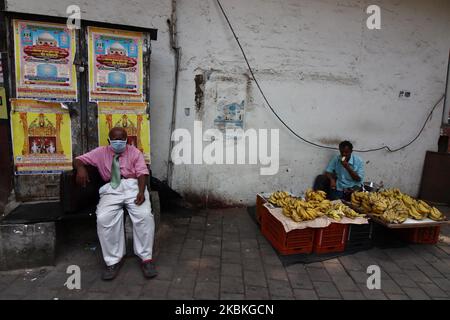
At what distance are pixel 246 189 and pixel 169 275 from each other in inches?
103

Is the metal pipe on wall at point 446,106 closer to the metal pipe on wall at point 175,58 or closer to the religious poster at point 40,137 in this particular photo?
the metal pipe on wall at point 175,58

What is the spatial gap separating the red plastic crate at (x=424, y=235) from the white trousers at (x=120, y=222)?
3.71m

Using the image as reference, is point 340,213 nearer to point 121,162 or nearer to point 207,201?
point 207,201

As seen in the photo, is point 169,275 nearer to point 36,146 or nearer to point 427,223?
point 36,146

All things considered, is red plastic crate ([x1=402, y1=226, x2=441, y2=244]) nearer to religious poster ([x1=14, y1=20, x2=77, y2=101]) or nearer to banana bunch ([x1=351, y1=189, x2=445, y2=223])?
banana bunch ([x1=351, y1=189, x2=445, y2=223])

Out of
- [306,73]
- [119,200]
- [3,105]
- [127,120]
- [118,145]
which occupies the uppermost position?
[306,73]

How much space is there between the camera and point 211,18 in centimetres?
487

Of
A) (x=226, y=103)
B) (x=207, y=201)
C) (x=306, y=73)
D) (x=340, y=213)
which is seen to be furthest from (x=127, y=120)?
(x=306, y=73)

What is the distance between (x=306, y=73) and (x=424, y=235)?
3.26 meters

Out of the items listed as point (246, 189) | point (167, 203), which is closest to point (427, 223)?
point (246, 189)

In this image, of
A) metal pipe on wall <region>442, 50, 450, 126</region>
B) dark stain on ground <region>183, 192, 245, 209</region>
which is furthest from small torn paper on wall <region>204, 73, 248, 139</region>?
metal pipe on wall <region>442, 50, 450, 126</region>

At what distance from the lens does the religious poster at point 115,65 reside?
3877 mm

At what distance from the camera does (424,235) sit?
13.8ft

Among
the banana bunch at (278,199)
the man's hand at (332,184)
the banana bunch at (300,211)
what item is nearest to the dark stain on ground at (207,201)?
the banana bunch at (278,199)
